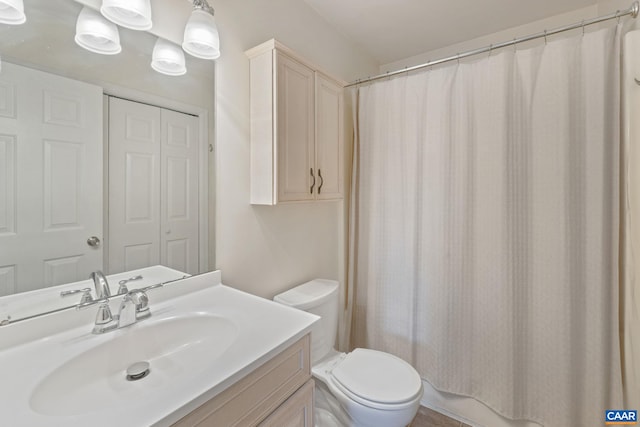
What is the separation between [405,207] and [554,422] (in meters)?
1.29

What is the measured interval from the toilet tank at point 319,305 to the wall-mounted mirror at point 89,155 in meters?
0.54

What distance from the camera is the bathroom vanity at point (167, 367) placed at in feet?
1.92

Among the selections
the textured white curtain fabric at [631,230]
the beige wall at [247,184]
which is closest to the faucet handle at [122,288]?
the beige wall at [247,184]

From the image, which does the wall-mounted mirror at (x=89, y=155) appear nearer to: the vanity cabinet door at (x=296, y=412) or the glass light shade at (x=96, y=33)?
the glass light shade at (x=96, y=33)

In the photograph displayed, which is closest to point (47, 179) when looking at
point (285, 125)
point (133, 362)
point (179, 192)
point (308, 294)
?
point (179, 192)

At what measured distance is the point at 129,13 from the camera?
961 millimetres

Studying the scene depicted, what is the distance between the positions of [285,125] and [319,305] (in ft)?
3.10

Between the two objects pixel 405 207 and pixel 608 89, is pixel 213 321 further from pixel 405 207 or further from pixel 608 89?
pixel 608 89

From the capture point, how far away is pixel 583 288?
1.29 metres

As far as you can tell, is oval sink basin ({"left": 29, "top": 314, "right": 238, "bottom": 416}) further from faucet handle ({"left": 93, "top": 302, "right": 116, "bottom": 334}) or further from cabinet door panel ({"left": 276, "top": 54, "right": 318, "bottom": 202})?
cabinet door panel ({"left": 276, "top": 54, "right": 318, "bottom": 202})

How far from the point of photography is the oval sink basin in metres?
0.65

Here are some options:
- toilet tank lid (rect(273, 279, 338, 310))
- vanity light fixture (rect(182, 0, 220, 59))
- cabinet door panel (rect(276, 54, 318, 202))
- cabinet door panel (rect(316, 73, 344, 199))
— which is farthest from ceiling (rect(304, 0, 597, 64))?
toilet tank lid (rect(273, 279, 338, 310))

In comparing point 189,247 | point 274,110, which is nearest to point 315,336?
point 189,247

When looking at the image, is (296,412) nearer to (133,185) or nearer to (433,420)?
(133,185)
